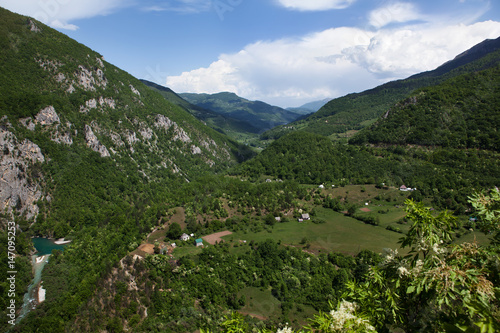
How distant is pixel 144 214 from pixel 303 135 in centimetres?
10400

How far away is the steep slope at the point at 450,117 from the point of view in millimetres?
110375

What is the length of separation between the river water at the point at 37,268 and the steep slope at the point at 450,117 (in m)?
145

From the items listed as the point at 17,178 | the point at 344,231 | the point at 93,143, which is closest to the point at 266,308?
the point at 344,231

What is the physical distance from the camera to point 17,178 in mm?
88000

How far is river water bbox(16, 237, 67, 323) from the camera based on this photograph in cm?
5228

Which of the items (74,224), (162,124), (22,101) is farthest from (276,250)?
(162,124)

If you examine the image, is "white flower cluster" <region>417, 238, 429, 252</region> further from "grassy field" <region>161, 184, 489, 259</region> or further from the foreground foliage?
"grassy field" <region>161, 184, 489, 259</region>

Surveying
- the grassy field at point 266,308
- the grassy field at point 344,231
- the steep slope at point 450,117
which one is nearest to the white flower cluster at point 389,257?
the grassy field at point 266,308

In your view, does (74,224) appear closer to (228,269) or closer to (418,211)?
(228,269)

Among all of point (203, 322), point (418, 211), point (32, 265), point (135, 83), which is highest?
point (135, 83)

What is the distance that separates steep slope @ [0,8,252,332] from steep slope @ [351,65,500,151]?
10885 centimetres

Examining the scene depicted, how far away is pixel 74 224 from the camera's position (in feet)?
297

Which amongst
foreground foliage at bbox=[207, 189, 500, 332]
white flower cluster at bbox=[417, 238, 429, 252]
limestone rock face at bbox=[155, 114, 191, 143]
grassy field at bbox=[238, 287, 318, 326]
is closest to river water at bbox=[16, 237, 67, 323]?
grassy field at bbox=[238, 287, 318, 326]

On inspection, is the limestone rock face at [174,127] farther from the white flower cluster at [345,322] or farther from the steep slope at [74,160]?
the white flower cluster at [345,322]
